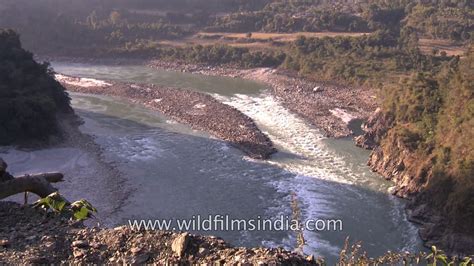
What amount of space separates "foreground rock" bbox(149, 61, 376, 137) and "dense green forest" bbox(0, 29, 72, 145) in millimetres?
14020

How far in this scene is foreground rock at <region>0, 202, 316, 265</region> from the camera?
5.64 metres

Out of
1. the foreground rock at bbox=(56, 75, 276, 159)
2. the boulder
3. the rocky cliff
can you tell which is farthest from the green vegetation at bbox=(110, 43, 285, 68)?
the boulder

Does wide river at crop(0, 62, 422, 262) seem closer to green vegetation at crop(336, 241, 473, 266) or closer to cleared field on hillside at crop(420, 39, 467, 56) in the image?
green vegetation at crop(336, 241, 473, 266)

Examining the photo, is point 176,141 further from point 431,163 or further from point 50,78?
point 431,163

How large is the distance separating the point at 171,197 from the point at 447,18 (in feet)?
125

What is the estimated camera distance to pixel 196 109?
32125 millimetres

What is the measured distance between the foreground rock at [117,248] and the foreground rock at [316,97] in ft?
73.5

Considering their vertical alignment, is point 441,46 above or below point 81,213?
below

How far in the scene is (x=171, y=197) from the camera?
19.8 m

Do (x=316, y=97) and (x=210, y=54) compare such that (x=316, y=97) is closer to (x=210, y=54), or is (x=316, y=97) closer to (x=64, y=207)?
(x=210, y=54)

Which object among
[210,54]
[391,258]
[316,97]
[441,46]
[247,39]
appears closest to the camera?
[391,258]

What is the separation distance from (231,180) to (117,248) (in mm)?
15590

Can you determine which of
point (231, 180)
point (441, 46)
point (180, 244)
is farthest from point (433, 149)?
point (441, 46)

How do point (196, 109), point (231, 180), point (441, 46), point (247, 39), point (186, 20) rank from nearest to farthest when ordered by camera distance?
point (231, 180) → point (196, 109) → point (441, 46) → point (247, 39) → point (186, 20)
